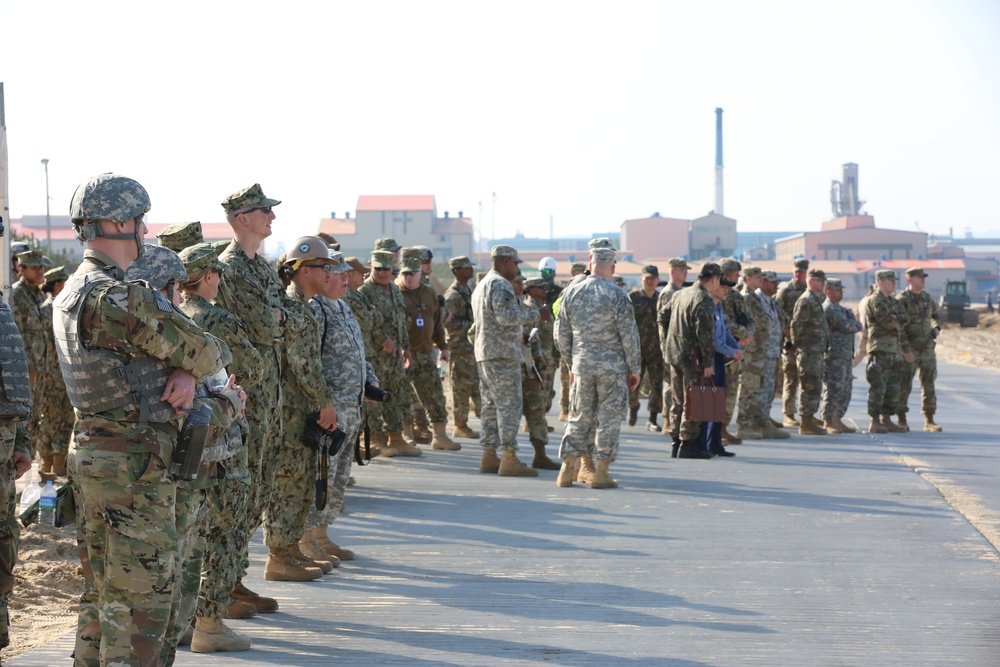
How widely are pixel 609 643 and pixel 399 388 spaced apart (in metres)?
6.03

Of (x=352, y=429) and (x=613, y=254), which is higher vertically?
(x=613, y=254)

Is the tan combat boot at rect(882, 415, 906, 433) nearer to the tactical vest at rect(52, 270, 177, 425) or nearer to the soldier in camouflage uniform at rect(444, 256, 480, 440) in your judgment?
the soldier in camouflage uniform at rect(444, 256, 480, 440)

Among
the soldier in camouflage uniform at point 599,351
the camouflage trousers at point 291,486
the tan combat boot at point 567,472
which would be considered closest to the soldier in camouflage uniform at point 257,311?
the camouflage trousers at point 291,486

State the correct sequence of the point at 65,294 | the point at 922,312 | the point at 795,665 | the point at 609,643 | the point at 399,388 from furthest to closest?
1. the point at 922,312
2. the point at 399,388
3. the point at 609,643
4. the point at 795,665
5. the point at 65,294

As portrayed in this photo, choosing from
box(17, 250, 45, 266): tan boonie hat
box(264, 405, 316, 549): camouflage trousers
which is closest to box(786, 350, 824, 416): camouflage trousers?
box(17, 250, 45, 266): tan boonie hat

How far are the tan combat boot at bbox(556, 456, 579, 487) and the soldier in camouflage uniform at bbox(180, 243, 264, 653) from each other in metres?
4.68

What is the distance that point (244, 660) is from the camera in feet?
16.6

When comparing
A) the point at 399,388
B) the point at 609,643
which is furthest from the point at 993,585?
the point at 399,388

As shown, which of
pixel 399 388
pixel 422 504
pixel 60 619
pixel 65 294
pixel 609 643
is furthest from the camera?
pixel 399 388

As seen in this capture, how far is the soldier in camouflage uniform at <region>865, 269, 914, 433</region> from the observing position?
13.8 metres

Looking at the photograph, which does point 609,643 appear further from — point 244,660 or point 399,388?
point 399,388

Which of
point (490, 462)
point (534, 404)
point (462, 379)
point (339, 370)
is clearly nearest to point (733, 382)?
point (462, 379)

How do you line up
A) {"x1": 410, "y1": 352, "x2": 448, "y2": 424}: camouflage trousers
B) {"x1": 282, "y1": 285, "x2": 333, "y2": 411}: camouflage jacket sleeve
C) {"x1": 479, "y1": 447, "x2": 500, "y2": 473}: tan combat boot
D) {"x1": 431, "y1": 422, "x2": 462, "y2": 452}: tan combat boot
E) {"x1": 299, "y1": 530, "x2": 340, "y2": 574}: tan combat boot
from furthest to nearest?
{"x1": 410, "y1": 352, "x2": 448, "y2": 424}: camouflage trousers
{"x1": 431, "y1": 422, "x2": 462, "y2": 452}: tan combat boot
{"x1": 479, "y1": 447, "x2": 500, "y2": 473}: tan combat boot
{"x1": 299, "y1": 530, "x2": 340, "y2": 574}: tan combat boot
{"x1": 282, "y1": 285, "x2": 333, "y2": 411}: camouflage jacket sleeve

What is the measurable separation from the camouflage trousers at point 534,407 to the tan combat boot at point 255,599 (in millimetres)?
5058
